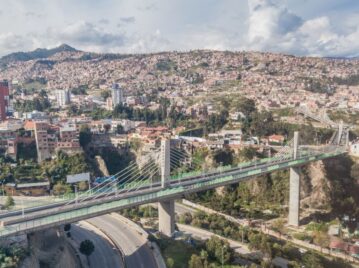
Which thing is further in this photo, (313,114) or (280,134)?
(313,114)

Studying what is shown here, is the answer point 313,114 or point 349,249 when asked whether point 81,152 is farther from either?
point 313,114

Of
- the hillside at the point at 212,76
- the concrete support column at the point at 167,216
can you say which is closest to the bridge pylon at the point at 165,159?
the concrete support column at the point at 167,216

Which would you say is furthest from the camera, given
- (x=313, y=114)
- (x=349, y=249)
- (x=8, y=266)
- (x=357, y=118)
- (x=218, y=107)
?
(x=218, y=107)

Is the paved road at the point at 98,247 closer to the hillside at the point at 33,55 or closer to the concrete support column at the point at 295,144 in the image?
the concrete support column at the point at 295,144

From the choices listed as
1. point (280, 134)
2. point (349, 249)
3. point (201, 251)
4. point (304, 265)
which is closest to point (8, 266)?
point (201, 251)

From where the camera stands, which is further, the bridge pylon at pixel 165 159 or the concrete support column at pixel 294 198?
the concrete support column at pixel 294 198
